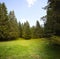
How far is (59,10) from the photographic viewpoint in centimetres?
1048

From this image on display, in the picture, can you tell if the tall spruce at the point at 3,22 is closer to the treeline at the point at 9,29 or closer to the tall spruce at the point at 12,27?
the treeline at the point at 9,29

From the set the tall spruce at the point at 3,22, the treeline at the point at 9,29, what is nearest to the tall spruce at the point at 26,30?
the treeline at the point at 9,29

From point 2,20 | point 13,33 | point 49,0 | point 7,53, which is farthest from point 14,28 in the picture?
point 49,0

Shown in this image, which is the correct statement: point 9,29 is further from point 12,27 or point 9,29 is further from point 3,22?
point 3,22

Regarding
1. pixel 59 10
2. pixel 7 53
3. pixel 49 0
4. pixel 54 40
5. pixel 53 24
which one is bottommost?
pixel 7 53

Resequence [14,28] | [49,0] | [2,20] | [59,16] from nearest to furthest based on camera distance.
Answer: [59,16] → [49,0] → [2,20] → [14,28]

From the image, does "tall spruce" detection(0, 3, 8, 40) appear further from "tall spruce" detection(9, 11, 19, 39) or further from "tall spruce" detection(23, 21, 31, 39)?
"tall spruce" detection(23, 21, 31, 39)

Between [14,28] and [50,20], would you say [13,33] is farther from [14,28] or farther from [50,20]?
[50,20]

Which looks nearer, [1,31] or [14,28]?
[1,31]

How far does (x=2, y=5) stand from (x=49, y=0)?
2709 centimetres

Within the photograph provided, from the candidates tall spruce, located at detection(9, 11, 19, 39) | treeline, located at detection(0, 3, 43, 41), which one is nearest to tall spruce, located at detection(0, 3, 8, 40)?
treeline, located at detection(0, 3, 43, 41)

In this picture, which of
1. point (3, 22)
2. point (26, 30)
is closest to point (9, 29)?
point (3, 22)

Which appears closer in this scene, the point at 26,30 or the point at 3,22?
the point at 3,22

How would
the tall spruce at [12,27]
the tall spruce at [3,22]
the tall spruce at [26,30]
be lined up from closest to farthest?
the tall spruce at [3,22], the tall spruce at [12,27], the tall spruce at [26,30]
